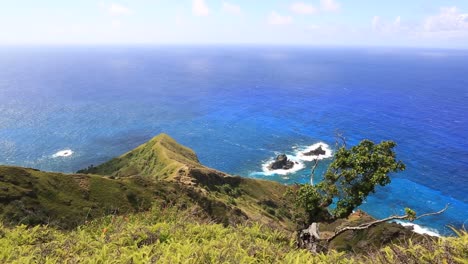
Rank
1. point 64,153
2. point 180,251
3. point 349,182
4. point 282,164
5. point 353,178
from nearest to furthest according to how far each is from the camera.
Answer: point 180,251
point 353,178
point 349,182
point 282,164
point 64,153

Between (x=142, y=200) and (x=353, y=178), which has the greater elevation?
(x=353, y=178)

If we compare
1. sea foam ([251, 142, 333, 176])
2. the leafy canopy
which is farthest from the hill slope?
sea foam ([251, 142, 333, 176])

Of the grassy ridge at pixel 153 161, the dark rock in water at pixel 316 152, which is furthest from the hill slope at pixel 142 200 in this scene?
the dark rock in water at pixel 316 152

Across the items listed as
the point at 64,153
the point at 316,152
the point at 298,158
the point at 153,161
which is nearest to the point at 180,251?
the point at 153,161

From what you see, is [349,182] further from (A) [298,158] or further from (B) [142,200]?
(A) [298,158]

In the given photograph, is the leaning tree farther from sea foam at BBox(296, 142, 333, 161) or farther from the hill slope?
sea foam at BBox(296, 142, 333, 161)

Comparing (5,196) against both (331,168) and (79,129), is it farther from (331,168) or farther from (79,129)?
(79,129)

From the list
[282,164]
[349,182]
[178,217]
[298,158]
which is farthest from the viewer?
[298,158]

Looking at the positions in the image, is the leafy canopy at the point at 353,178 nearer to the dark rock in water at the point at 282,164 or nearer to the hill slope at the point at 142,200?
the hill slope at the point at 142,200

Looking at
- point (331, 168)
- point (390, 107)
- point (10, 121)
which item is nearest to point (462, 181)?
point (331, 168)

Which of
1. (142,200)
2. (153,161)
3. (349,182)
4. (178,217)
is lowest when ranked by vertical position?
(153,161)

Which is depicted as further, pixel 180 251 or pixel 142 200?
pixel 142 200
